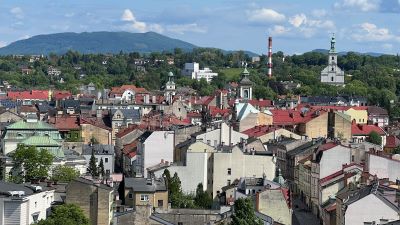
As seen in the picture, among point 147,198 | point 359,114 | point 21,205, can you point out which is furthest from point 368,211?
point 359,114

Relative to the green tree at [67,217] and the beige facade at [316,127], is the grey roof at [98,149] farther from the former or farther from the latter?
the green tree at [67,217]

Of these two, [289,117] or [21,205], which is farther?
[289,117]

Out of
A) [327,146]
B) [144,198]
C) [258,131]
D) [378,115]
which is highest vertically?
[327,146]

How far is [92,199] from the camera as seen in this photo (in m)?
46.3

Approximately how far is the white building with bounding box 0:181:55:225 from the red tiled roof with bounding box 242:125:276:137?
153 ft

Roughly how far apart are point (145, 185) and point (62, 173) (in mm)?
6180

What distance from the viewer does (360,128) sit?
106625mm

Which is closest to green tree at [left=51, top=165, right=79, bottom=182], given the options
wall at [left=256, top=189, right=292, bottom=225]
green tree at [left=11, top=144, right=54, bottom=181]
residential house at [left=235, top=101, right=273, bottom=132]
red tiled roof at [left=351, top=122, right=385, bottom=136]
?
green tree at [left=11, top=144, right=54, bottom=181]

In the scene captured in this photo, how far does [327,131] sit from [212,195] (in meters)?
29.1

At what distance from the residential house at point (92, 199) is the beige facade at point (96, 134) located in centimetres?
5237

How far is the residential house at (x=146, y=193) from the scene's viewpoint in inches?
2231

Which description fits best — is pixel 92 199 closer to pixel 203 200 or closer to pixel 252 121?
pixel 203 200

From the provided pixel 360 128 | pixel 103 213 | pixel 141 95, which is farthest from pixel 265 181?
pixel 141 95

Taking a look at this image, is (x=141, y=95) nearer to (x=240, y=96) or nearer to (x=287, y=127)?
(x=240, y=96)
